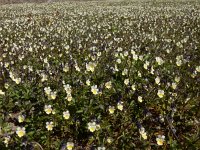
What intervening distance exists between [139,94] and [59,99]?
5.95 ft

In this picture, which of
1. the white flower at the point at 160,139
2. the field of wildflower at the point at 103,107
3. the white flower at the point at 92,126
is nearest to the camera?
the white flower at the point at 160,139

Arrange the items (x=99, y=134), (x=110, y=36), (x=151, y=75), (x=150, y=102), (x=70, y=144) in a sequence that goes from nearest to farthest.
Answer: (x=70, y=144), (x=99, y=134), (x=150, y=102), (x=151, y=75), (x=110, y=36)

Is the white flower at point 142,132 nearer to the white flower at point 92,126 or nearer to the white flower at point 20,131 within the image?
the white flower at point 92,126

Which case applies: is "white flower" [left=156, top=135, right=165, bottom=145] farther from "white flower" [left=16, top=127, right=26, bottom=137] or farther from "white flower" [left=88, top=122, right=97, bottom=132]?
"white flower" [left=16, top=127, right=26, bottom=137]

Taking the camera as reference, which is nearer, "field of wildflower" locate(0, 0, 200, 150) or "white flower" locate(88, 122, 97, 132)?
"white flower" locate(88, 122, 97, 132)

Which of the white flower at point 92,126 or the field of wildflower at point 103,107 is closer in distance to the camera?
the white flower at point 92,126

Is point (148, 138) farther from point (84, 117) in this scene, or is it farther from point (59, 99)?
point (59, 99)

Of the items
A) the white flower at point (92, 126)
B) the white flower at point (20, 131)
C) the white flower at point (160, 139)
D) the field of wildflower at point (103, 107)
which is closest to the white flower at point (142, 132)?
the field of wildflower at point (103, 107)

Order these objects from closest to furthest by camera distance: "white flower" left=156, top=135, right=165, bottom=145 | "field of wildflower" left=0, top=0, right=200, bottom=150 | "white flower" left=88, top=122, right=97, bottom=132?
"white flower" left=156, top=135, right=165, bottom=145 < "white flower" left=88, top=122, right=97, bottom=132 < "field of wildflower" left=0, top=0, right=200, bottom=150

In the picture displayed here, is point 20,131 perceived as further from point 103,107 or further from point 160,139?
point 160,139

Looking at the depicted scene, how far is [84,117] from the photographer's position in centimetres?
664

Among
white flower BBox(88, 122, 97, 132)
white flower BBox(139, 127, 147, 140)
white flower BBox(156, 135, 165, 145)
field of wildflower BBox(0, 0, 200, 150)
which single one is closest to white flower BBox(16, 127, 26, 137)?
field of wildflower BBox(0, 0, 200, 150)

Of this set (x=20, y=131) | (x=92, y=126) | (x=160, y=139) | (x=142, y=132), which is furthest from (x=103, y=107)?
(x=20, y=131)

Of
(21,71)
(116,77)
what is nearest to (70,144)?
(116,77)
